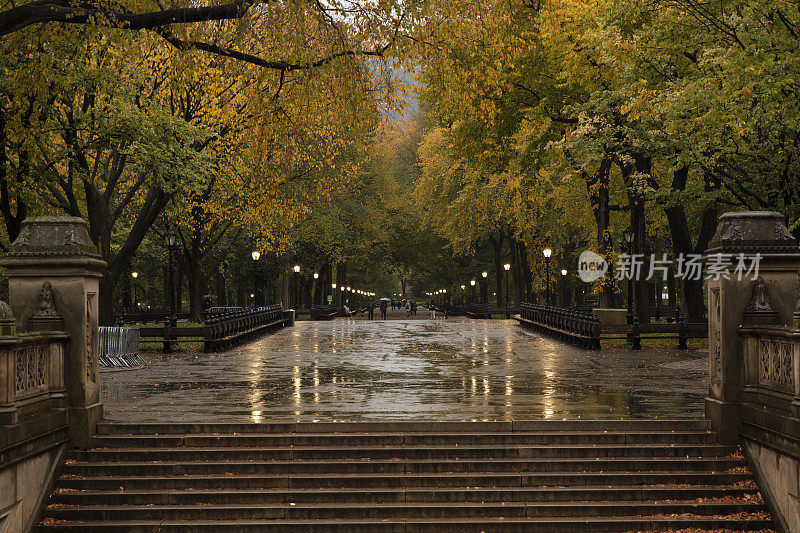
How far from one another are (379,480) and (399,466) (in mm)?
396

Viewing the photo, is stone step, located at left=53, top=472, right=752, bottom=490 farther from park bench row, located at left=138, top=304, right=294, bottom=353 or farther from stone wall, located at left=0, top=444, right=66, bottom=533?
park bench row, located at left=138, top=304, right=294, bottom=353

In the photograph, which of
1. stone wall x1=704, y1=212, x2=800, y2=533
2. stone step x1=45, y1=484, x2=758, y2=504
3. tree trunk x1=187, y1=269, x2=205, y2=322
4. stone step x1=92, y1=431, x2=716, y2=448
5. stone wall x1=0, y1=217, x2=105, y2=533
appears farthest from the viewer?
tree trunk x1=187, y1=269, x2=205, y2=322

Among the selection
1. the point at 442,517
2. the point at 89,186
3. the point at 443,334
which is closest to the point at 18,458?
the point at 442,517

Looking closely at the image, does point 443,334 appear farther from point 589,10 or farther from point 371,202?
point 371,202

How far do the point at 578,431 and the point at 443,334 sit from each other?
23.7 metres

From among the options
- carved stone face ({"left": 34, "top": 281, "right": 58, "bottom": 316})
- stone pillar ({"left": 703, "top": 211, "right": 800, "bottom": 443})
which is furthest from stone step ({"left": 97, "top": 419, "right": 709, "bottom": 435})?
carved stone face ({"left": 34, "top": 281, "right": 58, "bottom": 316})

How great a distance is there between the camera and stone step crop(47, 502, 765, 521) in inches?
378

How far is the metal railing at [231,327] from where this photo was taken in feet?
81.4

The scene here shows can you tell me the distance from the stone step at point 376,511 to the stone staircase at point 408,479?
2 cm

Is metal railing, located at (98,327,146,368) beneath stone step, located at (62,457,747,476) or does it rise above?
above

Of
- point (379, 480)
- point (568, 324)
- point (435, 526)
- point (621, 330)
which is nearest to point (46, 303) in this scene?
point (379, 480)

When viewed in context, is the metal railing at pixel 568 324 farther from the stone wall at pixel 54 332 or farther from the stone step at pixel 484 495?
the stone wall at pixel 54 332

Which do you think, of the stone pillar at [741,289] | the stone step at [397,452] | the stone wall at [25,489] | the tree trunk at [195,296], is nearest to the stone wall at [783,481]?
the stone step at [397,452]

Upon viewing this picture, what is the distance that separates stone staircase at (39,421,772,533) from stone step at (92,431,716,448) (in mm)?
17
